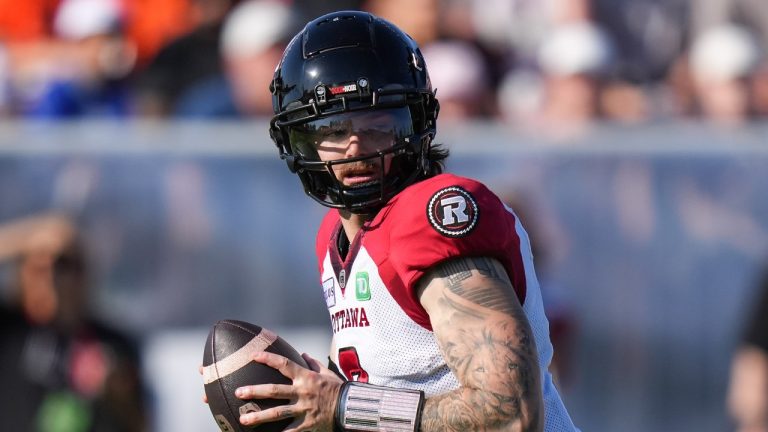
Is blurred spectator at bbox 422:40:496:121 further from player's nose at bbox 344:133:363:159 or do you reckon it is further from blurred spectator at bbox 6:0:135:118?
player's nose at bbox 344:133:363:159

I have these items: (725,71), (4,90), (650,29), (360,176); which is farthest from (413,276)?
(650,29)

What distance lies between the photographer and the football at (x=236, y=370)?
10.1ft

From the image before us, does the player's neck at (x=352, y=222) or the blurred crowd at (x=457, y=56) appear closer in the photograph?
the player's neck at (x=352, y=222)

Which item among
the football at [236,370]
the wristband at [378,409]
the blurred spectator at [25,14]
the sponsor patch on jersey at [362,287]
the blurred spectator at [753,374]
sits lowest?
the blurred spectator at [753,374]

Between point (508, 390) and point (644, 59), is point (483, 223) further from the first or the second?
point (644, 59)

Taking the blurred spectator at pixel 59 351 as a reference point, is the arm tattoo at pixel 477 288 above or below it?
above

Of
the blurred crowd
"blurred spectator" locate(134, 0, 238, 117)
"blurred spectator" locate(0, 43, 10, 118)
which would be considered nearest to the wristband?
the blurred crowd

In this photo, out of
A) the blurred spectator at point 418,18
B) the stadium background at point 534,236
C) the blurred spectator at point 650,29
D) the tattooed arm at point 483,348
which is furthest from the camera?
the blurred spectator at point 650,29

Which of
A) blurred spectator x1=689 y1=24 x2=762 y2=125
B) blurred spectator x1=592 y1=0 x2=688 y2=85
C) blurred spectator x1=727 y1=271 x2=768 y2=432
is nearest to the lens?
blurred spectator x1=727 y1=271 x2=768 y2=432

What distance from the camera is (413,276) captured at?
2.95m

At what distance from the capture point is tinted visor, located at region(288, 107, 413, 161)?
3.28 m

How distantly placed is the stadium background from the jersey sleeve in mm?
3239

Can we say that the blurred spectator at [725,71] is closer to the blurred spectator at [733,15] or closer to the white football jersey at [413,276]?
the blurred spectator at [733,15]

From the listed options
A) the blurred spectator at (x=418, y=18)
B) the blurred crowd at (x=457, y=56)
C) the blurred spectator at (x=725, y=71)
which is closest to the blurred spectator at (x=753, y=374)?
the blurred crowd at (x=457, y=56)
